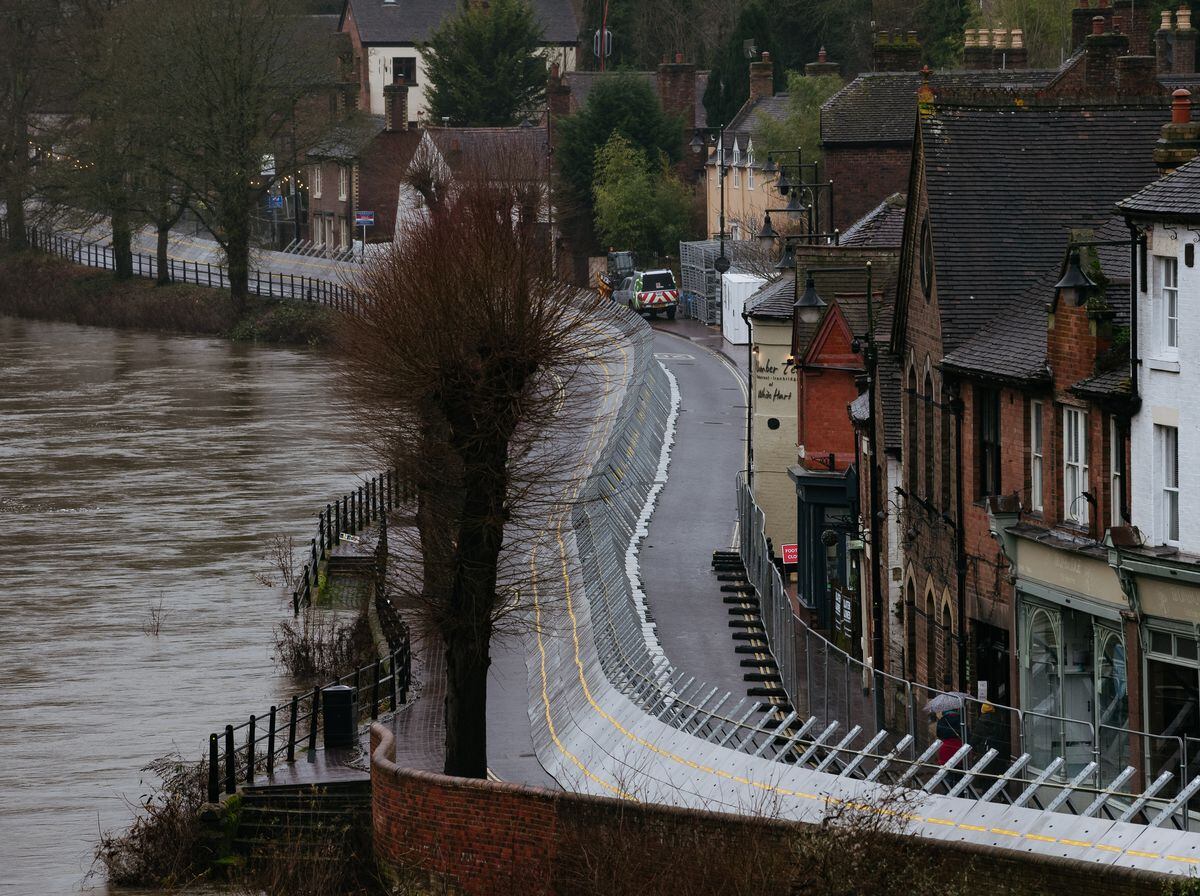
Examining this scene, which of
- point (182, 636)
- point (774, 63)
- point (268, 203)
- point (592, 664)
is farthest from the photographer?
point (268, 203)

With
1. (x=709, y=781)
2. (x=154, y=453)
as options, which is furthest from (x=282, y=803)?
(x=154, y=453)

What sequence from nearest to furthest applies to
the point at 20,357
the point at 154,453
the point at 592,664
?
the point at 592,664 → the point at 154,453 → the point at 20,357

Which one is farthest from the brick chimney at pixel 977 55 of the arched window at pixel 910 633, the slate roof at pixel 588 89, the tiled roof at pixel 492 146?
the slate roof at pixel 588 89

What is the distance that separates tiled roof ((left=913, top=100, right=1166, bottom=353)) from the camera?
28.2 meters

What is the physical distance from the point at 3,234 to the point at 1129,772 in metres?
111

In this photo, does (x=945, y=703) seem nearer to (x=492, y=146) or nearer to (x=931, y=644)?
(x=931, y=644)

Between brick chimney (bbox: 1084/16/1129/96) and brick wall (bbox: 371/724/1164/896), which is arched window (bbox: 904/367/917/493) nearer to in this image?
brick wall (bbox: 371/724/1164/896)

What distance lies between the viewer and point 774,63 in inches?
4301

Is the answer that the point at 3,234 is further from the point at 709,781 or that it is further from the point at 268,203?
the point at 709,781

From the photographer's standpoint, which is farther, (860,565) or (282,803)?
(860,565)

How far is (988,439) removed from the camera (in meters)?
27.5

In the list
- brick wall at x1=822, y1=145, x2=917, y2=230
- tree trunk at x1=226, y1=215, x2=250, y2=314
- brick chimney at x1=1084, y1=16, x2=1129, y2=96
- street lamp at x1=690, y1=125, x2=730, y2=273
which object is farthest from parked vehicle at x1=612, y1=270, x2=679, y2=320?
brick chimney at x1=1084, y1=16, x2=1129, y2=96

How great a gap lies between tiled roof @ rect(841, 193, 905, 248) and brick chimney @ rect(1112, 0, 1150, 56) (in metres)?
16.1

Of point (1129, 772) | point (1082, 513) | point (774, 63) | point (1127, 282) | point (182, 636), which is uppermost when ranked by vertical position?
point (774, 63)
